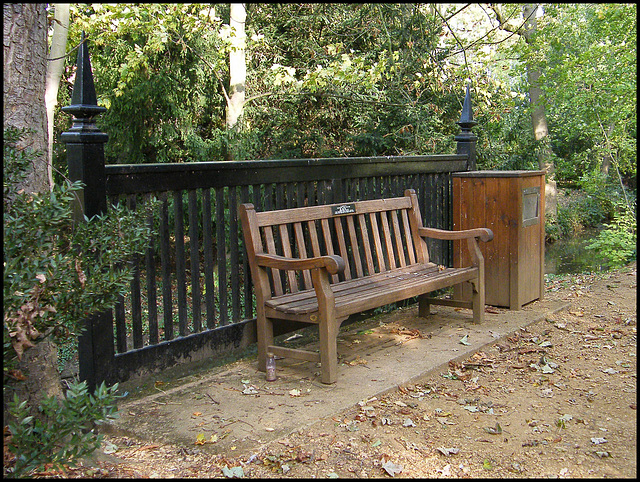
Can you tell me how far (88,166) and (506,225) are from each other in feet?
12.7

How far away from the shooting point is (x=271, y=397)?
13.6 feet

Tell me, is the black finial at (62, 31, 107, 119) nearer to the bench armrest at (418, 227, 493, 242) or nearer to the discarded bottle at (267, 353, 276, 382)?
the discarded bottle at (267, 353, 276, 382)

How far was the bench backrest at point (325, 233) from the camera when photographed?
15.4 feet

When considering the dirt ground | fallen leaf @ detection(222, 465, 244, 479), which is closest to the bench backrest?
the dirt ground

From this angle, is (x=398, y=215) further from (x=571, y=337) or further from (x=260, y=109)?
(x=260, y=109)

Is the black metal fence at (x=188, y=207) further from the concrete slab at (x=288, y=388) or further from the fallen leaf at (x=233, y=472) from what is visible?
the fallen leaf at (x=233, y=472)

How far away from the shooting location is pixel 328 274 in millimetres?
4297

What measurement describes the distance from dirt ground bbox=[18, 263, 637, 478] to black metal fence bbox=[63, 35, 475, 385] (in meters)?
0.71

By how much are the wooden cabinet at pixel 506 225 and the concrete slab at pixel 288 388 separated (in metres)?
0.48

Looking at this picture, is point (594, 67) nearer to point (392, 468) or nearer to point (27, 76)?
point (392, 468)

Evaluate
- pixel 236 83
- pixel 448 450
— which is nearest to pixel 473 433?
pixel 448 450

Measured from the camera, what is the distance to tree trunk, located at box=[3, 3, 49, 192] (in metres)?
3.25

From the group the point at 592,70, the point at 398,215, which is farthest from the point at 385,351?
the point at 592,70

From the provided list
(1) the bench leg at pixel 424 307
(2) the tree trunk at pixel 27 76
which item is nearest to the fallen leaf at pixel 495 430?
(1) the bench leg at pixel 424 307
